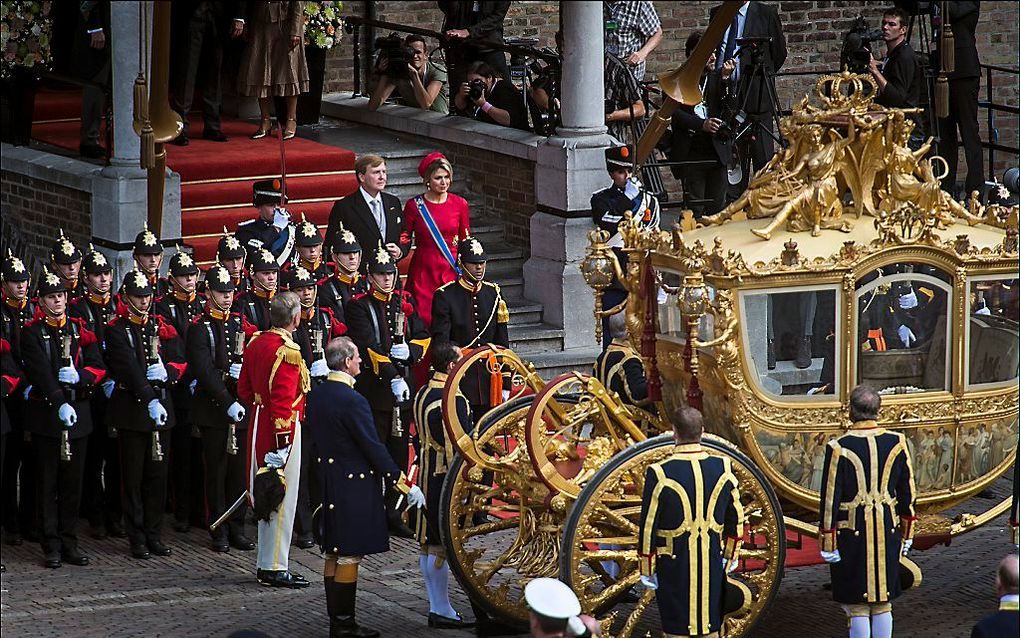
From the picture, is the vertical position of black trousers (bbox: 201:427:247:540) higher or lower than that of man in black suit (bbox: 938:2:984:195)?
lower

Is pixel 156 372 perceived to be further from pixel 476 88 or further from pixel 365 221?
pixel 476 88

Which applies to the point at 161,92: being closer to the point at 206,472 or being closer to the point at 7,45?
the point at 206,472

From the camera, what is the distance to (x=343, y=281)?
43.8ft

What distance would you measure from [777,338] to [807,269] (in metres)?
0.40

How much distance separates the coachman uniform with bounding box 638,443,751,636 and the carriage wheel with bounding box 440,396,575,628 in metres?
0.75

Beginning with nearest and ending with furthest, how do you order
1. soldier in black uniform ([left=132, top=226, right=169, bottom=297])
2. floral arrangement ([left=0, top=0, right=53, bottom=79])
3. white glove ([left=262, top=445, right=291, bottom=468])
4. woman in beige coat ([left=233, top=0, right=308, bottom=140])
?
white glove ([left=262, top=445, right=291, bottom=468]) → soldier in black uniform ([left=132, top=226, right=169, bottom=297]) → floral arrangement ([left=0, top=0, right=53, bottom=79]) → woman in beige coat ([left=233, top=0, right=308, bottom=140])

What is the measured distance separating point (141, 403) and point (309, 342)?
1163 mm

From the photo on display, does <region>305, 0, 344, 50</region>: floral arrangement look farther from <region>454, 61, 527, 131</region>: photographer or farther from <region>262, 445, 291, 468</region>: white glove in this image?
<region>262, 445, 291, 468</region>: white glove

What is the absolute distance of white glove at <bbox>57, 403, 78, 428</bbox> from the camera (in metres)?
12.1

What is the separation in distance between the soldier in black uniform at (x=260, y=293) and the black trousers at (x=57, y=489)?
1.32 m

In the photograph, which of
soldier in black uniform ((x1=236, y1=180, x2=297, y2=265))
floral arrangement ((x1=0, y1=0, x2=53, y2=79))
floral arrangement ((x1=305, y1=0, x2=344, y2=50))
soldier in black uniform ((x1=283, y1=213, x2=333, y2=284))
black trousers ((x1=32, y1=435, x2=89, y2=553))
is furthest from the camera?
floral arrangement ((x1=305, y1=0, x2=344, y2=50))

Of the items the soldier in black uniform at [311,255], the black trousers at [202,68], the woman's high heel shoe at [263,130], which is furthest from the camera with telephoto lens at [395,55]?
the soldier in black uniform at [311,255]

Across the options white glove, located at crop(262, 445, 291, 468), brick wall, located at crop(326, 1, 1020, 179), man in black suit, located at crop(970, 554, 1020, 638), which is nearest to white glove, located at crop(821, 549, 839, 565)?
man in black suit, located at crop(970, 554, 1020, 638)

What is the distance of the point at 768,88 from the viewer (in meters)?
17.3
